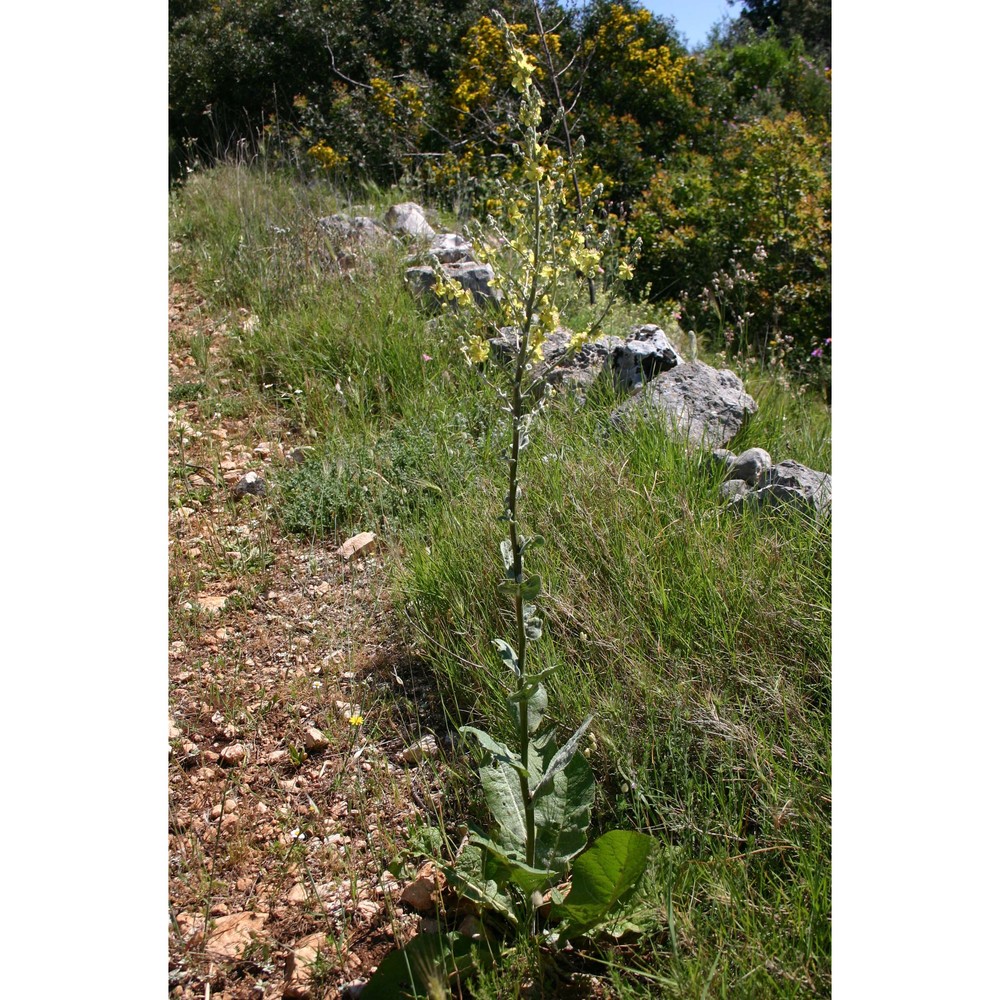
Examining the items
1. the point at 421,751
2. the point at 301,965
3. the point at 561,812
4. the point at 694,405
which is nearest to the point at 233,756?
the point at 421,751

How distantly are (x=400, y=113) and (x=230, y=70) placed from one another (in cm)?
171

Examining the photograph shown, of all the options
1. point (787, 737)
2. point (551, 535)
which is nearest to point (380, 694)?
point (551, 535)

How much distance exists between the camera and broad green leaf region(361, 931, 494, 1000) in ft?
5.00

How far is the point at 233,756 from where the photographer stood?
2225mm

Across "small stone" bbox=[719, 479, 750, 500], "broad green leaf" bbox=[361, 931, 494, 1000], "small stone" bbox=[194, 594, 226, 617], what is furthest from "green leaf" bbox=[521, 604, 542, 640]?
"small stone" bbox=[194, 594, 226, 617]

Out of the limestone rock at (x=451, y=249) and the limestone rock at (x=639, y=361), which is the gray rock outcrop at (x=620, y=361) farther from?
the limestone rock at (x=451, y=249)

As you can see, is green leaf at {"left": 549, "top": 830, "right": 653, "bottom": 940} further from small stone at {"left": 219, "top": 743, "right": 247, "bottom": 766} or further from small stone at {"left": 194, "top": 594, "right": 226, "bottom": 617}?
small stone at {"left": 194, "top": 594, "right": 226, "bottom": 617}

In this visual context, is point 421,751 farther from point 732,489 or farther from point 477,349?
point 732,489

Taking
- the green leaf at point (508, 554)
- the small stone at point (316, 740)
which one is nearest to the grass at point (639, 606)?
the small stone at point (316, 740)

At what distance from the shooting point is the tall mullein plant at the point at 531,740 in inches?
57.6

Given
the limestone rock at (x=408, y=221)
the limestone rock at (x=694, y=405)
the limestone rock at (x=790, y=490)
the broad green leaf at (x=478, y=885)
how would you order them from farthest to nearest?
the limestone rock at (x=408, y=221) < the limestone rock at (x=694, y=405) < the limestone rock at (x=790, y=490) < the broad green leaf at (x=478, y=885)

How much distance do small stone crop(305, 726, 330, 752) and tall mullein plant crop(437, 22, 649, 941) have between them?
631mm

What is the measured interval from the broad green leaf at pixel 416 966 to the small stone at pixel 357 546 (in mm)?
1547

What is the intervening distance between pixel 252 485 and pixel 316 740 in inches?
56.1
